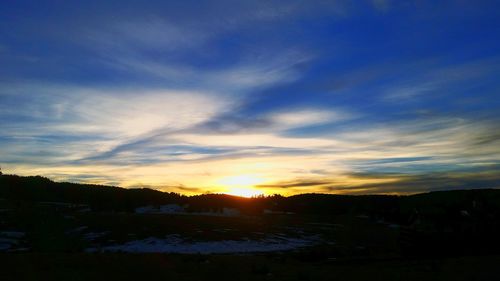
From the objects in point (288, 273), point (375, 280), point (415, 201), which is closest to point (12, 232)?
point (288, 273)

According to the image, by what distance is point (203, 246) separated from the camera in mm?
38281

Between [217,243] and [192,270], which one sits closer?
[192,270]

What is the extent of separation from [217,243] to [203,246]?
7.37ft

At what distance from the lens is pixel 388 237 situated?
51250 millimetres

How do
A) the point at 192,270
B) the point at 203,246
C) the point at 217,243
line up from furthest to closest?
the point at 217,243 < the point at 203,246 < the point at 192,270

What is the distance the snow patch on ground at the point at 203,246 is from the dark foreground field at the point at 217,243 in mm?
83

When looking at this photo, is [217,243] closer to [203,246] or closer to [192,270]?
[203,246]

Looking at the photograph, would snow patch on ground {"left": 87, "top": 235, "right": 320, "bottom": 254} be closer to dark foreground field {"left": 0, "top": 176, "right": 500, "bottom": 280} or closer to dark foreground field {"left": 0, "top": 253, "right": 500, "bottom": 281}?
dark foreground field {"left": 0, "top": 176, "right": 500, "bottom": 280}

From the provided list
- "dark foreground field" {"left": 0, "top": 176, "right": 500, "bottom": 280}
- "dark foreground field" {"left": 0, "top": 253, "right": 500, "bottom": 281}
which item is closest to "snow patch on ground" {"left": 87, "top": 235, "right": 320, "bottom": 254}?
"dark foreground field" {"left": 0, "top": 176, "right": 500, "bottom": 280}

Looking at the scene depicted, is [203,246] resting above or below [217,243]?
below

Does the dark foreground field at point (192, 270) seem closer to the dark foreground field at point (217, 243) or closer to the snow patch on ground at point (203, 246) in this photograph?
the dark foreground field at point (217, 243)

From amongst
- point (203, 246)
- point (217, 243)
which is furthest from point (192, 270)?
point (217, 243)

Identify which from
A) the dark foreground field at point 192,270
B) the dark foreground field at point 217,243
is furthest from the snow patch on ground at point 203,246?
the dark foreground field at point 192,270

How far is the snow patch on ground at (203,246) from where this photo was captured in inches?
1407
